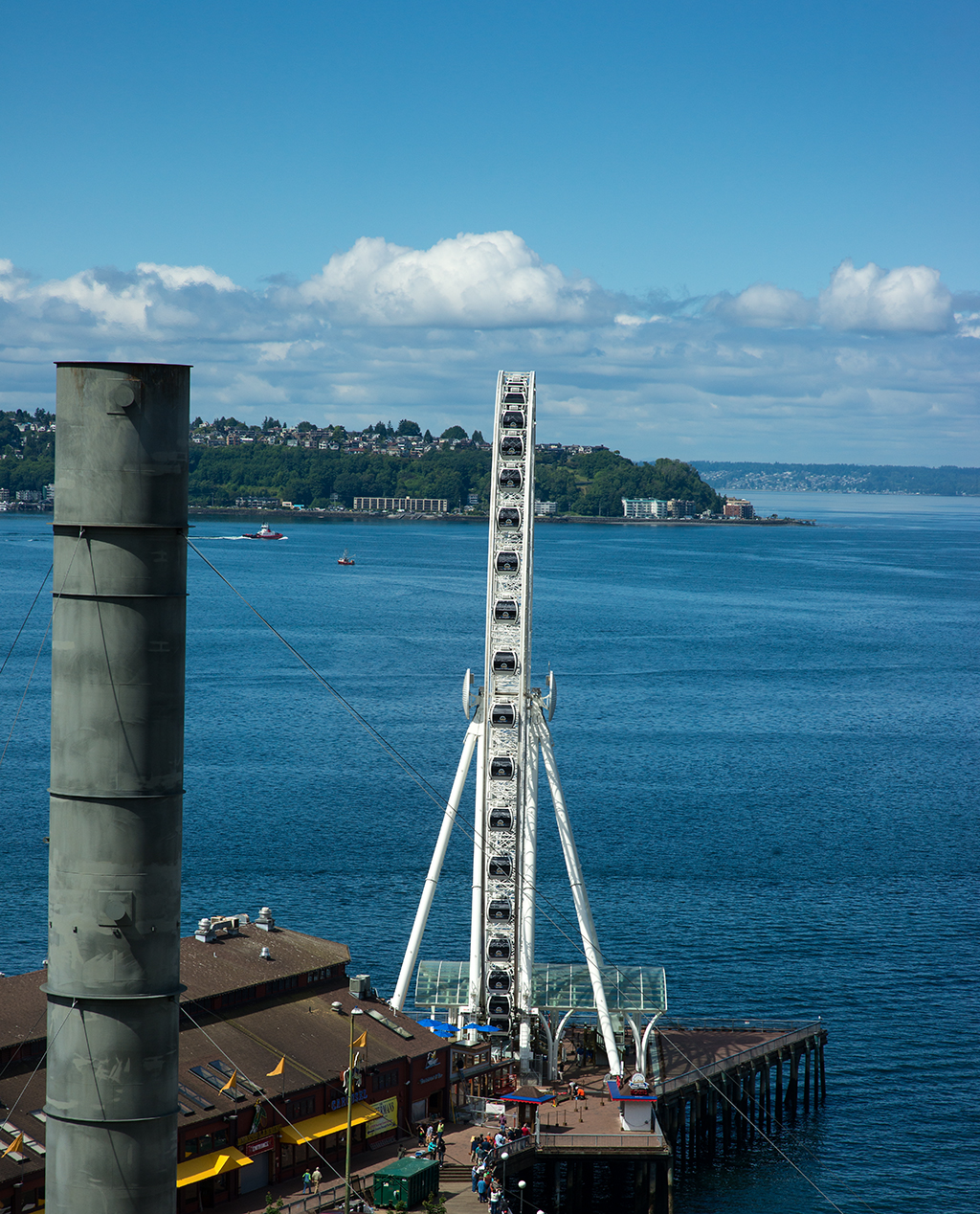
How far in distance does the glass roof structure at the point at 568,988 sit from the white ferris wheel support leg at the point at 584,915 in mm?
688

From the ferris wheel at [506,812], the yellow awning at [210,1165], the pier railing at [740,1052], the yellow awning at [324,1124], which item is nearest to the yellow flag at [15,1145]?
the yellow awning at [210,1165]

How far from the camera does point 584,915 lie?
4647 centimetres

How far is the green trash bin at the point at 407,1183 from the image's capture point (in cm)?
3356

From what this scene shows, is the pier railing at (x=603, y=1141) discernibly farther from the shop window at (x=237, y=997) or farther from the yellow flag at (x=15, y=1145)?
the yellow flag at (x=15, y=1145)

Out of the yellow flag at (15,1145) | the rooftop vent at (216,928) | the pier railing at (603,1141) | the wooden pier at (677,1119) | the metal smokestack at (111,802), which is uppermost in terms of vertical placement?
the metal smokestack at (111,802)

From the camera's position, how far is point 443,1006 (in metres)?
46.3

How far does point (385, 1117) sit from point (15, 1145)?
10.9 m

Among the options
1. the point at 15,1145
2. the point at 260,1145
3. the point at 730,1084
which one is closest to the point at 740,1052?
the point at 730,1084

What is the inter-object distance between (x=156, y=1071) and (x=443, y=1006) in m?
32.9

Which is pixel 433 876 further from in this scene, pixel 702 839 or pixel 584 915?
pixel 702 839

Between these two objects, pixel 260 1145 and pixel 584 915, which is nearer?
pixel 260 1145

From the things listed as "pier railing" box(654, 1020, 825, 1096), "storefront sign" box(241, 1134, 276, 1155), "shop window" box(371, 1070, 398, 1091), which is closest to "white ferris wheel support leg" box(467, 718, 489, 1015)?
"pier railing" box(654, 1020, 825, 1096)

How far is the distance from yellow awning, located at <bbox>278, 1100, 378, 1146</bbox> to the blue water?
475 inches

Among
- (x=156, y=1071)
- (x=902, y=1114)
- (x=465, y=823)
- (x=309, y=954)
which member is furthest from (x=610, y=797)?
(x=156, y=1071)
